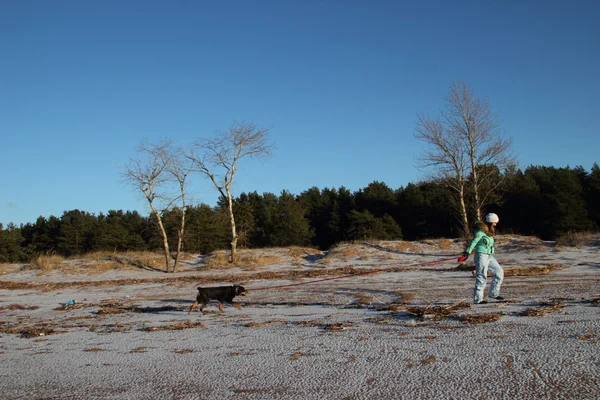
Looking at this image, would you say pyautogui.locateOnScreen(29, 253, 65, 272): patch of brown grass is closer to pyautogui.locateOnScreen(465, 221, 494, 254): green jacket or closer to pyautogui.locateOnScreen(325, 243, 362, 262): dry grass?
pyautogui.locateOnScreen(325, 243, 362, 262): dry grass

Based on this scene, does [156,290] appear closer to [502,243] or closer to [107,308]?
[107,308]

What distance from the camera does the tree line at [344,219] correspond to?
136 feet

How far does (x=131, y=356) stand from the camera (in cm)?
585

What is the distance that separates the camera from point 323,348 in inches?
215

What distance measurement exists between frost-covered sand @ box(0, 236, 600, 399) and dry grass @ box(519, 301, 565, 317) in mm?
37

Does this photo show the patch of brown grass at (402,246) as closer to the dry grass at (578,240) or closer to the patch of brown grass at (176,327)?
the dry grass at (578,240)

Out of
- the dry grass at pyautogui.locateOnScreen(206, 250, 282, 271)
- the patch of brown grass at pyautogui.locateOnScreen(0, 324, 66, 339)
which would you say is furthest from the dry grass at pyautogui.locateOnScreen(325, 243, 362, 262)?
the patch of brown grass at pyautogui.locateOnScreen(0, 324, 66, 339)

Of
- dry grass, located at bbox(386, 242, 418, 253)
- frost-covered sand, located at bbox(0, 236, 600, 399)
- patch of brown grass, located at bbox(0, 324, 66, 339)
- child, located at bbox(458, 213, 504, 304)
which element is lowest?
patch of brown grass, located at bbox(0, 324, 66, 339)

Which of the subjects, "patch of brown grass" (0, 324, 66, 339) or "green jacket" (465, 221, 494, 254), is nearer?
"patch of brown grass" (0, 324, 66, 339)

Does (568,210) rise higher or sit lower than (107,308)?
higher

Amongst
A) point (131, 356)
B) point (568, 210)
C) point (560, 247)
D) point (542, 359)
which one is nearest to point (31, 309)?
point (131, 356)

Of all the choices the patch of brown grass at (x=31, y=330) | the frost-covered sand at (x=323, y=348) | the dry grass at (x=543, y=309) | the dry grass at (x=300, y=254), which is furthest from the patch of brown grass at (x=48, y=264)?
the dry grass at (x=543, y=309)

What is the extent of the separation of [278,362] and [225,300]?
5619 mm

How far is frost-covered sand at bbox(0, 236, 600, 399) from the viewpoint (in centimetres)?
404
